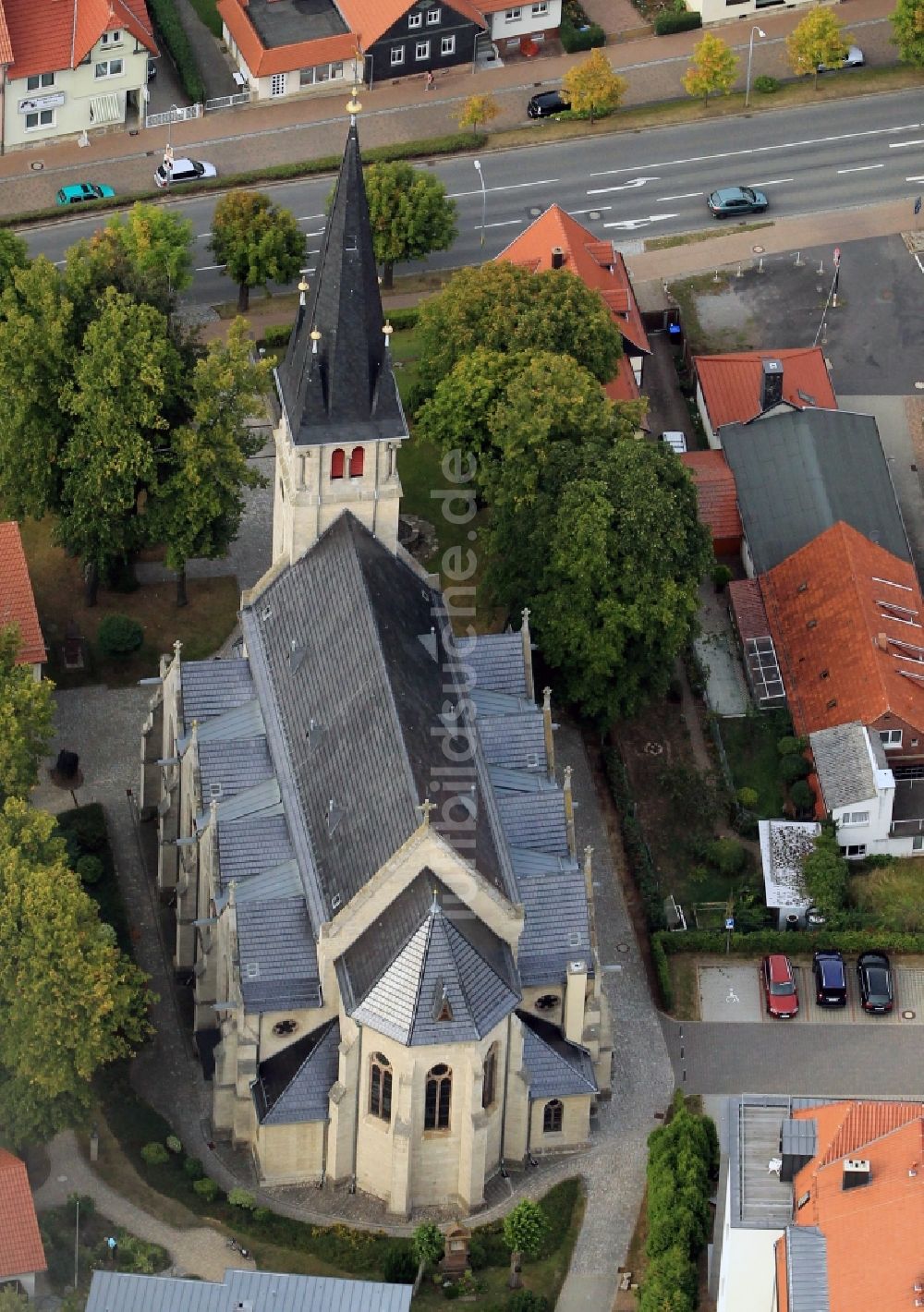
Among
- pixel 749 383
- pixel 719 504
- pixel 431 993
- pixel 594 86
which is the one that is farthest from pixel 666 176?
pixel 431 993

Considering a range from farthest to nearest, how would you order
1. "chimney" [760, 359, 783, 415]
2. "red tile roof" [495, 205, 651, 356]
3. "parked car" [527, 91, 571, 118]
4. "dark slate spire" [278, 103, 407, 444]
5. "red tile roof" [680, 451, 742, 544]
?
"parked car" [527, 91, 571, 118], "red tile roof" [495, 205, 651, 356], "chimney" [760, 359, 783, 415], "red tile roof" [680, 451, 742, 544], "dark slate spire" [278, 103, 407, 444]

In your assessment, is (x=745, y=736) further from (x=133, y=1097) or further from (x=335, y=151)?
(x=335, y=151)

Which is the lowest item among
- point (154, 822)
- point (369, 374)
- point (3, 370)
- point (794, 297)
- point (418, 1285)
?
point (418, 1285)

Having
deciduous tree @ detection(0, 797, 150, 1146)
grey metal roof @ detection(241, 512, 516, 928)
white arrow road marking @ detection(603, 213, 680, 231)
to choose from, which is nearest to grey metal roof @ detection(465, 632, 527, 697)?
grey metal roof @ detection(241, 512, 516, 928)

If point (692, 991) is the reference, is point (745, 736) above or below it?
above

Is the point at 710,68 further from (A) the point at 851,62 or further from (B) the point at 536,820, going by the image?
(B) the point at 536,820

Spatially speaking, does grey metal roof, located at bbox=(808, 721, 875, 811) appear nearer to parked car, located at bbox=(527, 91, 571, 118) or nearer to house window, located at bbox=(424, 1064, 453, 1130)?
house window, located at bbox=(424, 1064, 453, 1130)

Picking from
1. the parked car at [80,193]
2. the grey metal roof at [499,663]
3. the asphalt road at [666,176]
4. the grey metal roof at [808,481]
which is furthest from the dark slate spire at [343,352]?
the parked car at [80,193]

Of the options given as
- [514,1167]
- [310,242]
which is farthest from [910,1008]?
[310,242]
